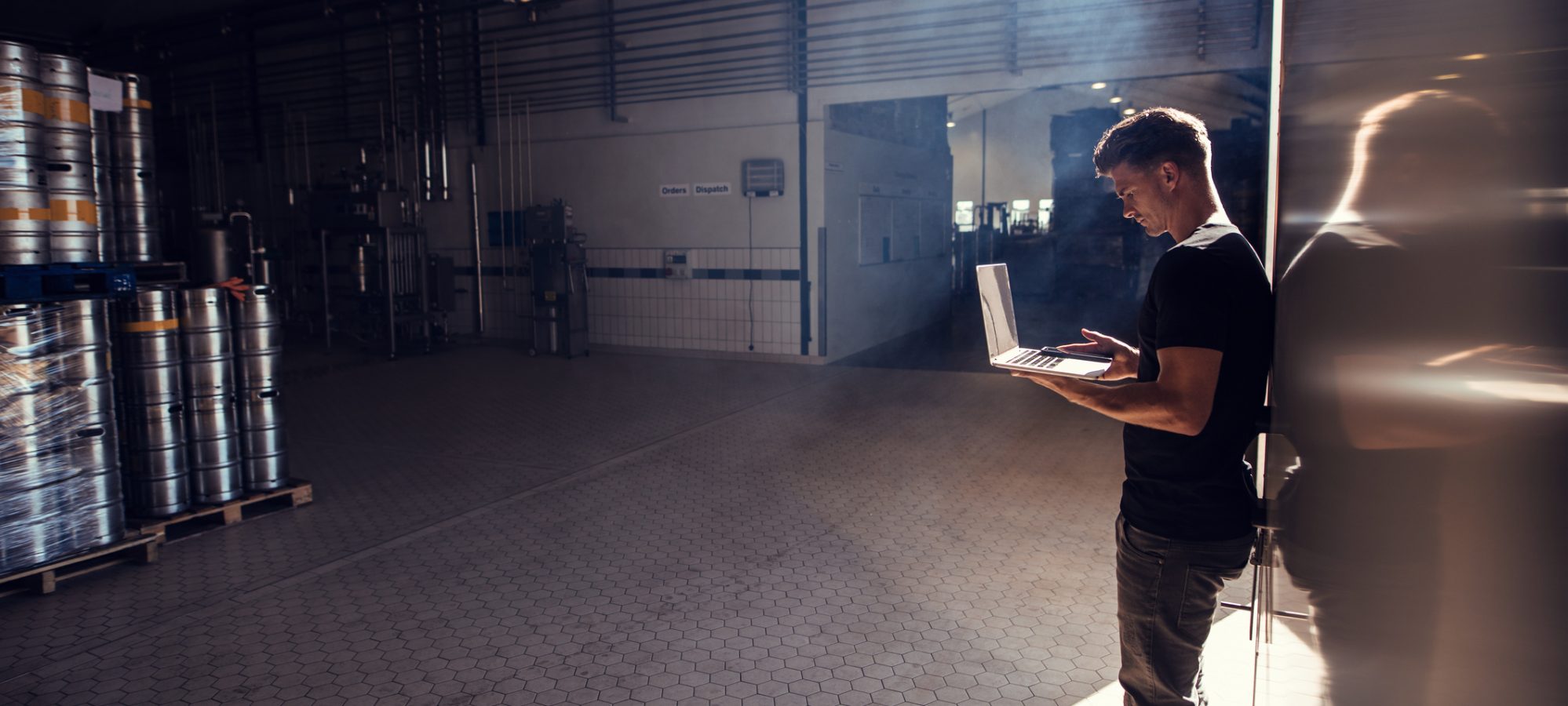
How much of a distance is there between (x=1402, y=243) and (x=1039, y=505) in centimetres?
360

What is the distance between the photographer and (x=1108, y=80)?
6.68 metres

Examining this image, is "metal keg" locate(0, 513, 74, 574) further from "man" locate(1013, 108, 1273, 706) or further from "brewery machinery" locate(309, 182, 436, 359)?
"brewery machinery" locate(309, 182, 436, 359)

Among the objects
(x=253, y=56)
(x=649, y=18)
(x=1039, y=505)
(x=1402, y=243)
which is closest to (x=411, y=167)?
(x=253, y=56)

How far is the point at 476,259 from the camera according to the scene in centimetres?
1012

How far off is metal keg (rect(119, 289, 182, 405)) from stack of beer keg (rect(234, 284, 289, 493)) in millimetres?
378

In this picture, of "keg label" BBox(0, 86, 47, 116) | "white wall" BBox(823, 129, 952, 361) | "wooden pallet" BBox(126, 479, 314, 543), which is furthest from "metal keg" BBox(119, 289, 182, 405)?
"white wall" BBox(823, 129, 952, 361)

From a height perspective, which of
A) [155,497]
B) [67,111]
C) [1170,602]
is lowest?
[155,497]

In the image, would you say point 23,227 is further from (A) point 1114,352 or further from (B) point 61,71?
(A) point 1114,352

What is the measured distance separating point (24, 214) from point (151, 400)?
3.01 ft

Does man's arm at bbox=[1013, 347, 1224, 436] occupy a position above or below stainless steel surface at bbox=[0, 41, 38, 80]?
below

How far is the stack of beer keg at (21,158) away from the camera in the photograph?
10.4 ft

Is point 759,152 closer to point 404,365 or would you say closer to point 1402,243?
point 404,365

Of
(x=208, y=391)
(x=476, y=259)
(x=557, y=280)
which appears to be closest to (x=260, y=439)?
(x=208, y=391)

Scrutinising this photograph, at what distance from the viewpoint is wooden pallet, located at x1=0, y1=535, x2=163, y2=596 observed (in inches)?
128
